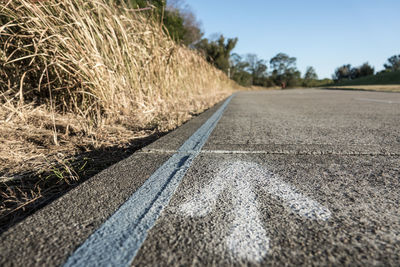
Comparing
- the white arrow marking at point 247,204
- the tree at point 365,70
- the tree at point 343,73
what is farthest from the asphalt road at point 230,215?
the tree at point 343,73

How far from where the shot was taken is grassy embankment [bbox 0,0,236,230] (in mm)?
1281

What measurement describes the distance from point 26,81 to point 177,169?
2013 mm

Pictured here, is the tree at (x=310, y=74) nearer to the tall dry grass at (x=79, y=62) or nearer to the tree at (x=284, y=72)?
the tree at (x=284, y=72)

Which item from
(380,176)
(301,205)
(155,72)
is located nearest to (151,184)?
(301,205)

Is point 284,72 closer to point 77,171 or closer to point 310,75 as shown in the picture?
point 310,75

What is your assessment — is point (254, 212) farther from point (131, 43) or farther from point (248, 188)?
point (131, 43)

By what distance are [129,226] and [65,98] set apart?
2017 millimetres

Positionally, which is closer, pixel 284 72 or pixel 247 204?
pixel 247 204

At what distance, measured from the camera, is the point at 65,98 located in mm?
2305

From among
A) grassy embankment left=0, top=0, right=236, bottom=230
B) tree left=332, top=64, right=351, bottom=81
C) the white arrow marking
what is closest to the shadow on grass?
grassy embankment left=0, top=0, right=236, bottom=230

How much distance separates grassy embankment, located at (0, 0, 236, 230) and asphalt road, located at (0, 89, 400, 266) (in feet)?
1.03

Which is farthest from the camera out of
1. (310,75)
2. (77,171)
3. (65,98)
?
(310,75)

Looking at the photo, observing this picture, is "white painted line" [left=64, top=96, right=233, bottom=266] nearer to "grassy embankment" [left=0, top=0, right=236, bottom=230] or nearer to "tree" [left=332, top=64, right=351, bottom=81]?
"grassy embankment" [left=0, top=0, right=236, bottom=230]

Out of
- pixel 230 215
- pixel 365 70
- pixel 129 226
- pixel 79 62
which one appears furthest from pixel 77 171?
pixel 365 70
